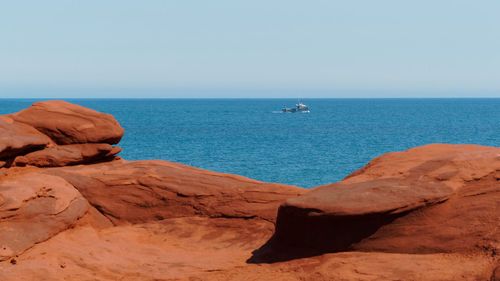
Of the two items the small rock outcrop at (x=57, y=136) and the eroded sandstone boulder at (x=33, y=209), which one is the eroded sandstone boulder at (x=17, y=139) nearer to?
the small rock outcrop at (x=57, y=136)

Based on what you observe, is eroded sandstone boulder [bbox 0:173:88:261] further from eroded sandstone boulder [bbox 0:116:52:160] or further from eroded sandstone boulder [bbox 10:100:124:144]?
eroded sandstone boulder [bbox 10:100:124:144]

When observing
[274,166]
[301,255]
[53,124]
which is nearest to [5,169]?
[53,124]

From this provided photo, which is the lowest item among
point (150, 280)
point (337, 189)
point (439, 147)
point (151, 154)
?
point (151, 154)

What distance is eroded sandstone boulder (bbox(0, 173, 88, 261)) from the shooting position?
10250mm

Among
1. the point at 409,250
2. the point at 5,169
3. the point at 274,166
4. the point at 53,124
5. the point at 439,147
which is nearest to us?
the point at 409,250

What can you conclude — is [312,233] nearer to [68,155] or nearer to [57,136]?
[68,155]

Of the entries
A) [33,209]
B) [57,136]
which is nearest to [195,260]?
[33,209]

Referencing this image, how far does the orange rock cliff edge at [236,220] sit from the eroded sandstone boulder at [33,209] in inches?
1.0

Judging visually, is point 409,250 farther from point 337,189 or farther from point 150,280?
point 150,280

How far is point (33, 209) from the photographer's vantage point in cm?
1102

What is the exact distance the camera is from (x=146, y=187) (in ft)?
44.4

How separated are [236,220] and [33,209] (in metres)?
4.50

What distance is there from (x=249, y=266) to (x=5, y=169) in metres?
6.75

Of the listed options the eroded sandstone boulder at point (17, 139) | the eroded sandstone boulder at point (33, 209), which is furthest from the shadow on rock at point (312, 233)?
the eroded sandstone boulder at point (17, 139)
